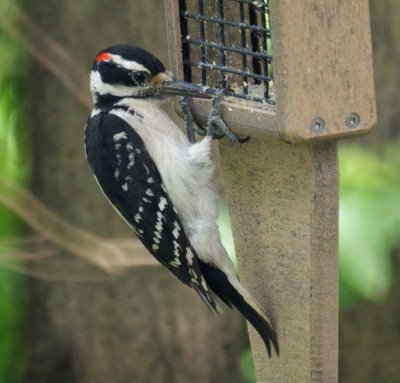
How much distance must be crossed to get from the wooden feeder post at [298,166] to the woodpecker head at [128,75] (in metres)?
0.11

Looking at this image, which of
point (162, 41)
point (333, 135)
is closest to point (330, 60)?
point (333, 135)

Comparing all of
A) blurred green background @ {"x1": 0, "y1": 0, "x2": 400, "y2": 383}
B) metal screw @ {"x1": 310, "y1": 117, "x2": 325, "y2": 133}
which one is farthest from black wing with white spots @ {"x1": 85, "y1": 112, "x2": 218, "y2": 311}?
blurred green background @ {"x1": 0, "y1": 0, "x2": 400, "y2": 383}

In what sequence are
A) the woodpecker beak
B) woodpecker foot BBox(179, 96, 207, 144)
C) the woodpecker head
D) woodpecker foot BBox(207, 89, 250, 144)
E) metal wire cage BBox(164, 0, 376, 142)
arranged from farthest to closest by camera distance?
the woodpecker head, woodpecker foot BBox(179, 96, 207, 144), the woodpecker beak, woodpecker foot BBox(207, 89, 250, 144), metal wire cage BBox(164, 0, 376, 142)

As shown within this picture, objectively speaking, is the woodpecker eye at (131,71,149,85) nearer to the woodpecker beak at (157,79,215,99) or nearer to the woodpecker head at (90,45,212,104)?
the woodpecker head at (90,45,212,104)

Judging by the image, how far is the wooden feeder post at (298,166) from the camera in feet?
7.14

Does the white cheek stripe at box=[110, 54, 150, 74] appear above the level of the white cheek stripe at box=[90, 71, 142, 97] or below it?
above

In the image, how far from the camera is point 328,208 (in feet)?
7.73

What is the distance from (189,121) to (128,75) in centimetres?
25

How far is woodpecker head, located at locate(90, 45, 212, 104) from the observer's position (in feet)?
9.39

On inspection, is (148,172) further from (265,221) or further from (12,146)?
(12,146)

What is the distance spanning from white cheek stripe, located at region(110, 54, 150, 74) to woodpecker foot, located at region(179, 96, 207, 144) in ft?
0.64

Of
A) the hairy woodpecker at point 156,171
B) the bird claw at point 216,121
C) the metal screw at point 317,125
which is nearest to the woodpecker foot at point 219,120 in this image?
the bird claw at point 216,121

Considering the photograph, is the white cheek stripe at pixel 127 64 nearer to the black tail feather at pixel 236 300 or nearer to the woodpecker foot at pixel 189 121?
the woodpecker foot at pixel 189 121

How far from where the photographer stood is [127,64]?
292 centimetres
